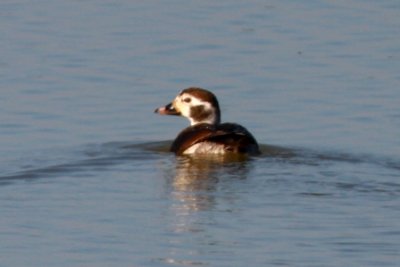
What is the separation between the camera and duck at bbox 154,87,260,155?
57.3 ft

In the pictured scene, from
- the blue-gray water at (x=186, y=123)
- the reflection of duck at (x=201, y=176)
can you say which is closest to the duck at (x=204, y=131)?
the reflection of duck at (x=201, y=176)

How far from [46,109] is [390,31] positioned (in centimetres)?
641

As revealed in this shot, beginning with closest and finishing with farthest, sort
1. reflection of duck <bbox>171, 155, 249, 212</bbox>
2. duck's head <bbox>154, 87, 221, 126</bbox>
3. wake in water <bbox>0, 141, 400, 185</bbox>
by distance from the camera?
reflection of duck <bbox>171, 155, 249, 212</bbox> < wake in water <bbox>0, 141, 400, 185</bbox> < duck's head <bbox>154, 87, 221, 126</bbox>

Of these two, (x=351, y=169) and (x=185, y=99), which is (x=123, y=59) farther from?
(x=351, y=169)

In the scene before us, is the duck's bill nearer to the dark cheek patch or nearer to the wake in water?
the dark cheek patch

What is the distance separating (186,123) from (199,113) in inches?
66.8

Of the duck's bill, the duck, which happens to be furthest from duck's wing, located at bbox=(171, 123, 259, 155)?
the duck's bill

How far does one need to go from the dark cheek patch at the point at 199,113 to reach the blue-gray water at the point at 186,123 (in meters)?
0.45

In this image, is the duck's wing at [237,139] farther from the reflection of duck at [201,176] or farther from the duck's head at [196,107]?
the duck's head at [196,107]

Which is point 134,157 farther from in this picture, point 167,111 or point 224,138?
point 167,111

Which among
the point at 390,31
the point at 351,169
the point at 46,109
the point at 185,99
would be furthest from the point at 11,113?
the point at 390,31

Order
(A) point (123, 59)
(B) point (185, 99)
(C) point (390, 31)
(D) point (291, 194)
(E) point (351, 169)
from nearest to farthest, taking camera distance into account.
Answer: (D) point (291, 194), (E) point (351, 169), (B) point (185, 99), (A) point (123, 59), (C) point (390, 31)

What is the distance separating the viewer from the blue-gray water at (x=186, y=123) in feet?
44.3

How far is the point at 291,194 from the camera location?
1534 cm
